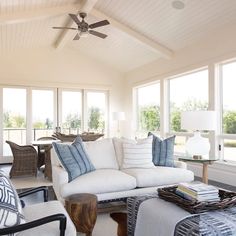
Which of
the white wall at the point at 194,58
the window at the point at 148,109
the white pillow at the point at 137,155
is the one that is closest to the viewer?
the white pillow at the point at 137,155

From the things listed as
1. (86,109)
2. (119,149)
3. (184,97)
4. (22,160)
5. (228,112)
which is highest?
(184,97)

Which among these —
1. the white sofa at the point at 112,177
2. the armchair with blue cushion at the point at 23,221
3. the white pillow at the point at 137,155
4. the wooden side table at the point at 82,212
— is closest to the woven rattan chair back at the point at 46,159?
the white sofa at the point at 112,177

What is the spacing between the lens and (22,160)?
16.8 ft

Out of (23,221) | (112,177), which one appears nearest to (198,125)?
(112,177)

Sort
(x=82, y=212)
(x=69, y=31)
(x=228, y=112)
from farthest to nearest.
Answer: (x=69, y=31) < (x=228, y=112) < (x=82, y=212)

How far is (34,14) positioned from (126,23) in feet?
6.31

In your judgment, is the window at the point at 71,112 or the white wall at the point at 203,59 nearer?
the white wall at the point at 203,59

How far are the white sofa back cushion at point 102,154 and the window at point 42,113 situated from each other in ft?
13.6

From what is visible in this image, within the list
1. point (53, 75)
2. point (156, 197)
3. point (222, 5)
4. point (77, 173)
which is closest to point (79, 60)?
point (53, 75)

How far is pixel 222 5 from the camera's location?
4.04m

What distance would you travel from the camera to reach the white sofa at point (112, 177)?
2910 mm

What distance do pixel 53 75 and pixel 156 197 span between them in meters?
6.00

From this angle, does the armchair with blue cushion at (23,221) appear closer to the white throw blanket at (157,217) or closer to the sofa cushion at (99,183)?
the white throw blanket at (157,217)

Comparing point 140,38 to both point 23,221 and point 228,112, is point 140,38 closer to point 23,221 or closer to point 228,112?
point 228,112
